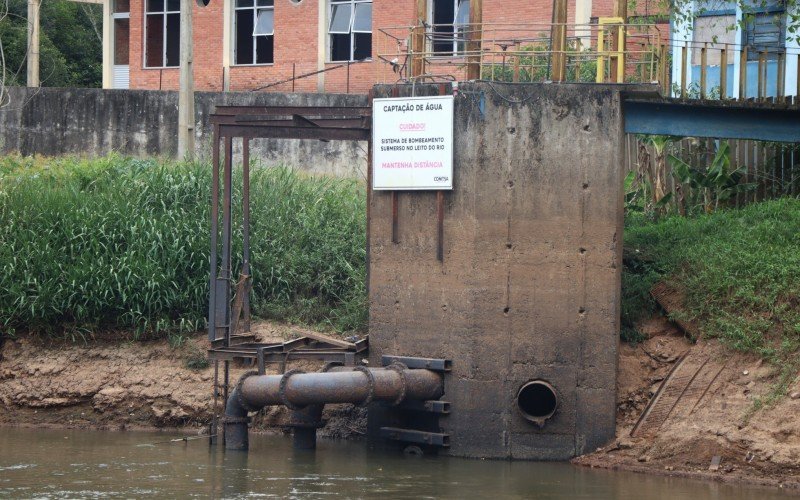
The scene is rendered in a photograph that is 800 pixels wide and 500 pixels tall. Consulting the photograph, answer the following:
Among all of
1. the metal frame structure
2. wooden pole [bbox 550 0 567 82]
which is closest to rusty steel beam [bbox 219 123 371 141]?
the metal frame structure

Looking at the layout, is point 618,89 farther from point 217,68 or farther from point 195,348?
point 217,68

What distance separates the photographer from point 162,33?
32.3 metres

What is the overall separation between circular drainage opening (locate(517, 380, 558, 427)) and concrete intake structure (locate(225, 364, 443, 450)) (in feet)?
3.49

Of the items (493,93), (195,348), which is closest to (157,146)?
(195,348)

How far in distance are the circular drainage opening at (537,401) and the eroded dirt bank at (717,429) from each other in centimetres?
76

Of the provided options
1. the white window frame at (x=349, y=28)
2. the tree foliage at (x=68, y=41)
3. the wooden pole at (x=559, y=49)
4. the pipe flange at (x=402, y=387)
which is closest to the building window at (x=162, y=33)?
the white window frame at (x=349, y=28)

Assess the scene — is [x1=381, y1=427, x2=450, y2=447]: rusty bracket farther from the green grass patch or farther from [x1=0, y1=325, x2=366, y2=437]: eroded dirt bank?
the green grass patch

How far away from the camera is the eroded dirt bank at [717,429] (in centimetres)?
1373

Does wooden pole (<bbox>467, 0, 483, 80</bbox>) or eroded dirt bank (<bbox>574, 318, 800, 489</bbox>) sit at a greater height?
wooden pole (<bbox>467, 0, 483, 80</bbox>)

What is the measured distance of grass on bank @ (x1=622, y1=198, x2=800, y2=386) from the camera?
590 inches

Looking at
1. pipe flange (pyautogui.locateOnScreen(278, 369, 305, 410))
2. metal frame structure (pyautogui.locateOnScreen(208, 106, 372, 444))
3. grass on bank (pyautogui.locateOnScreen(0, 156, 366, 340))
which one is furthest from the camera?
grass on bank (pyautogui.locateOnScreen(0, 156, 366, 340))

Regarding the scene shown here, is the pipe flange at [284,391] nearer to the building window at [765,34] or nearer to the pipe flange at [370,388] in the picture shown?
the pipe flange at [370,388]

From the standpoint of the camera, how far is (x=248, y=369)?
17484mm

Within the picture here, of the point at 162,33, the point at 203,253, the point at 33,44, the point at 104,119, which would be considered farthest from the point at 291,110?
the point at 162,33
